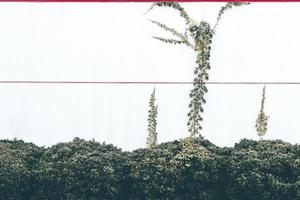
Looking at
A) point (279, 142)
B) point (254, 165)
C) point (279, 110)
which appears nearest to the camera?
point (254, 165)

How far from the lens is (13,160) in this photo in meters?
10.3

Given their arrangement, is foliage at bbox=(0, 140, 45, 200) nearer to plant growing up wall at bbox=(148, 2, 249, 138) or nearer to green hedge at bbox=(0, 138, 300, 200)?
green hedge at bbox=(0, 138, 300, 200)

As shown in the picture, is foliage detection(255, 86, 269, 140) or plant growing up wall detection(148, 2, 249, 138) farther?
foliage detection(255, 86, 269, 140)

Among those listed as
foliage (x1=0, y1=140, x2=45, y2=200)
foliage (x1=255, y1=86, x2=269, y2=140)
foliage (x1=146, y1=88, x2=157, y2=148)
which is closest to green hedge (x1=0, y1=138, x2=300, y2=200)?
foliage (x1=0, y1=140, x2=45, y2=200)

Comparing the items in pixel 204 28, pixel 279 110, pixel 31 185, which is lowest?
pixel 31 185

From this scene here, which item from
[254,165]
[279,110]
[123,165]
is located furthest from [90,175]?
[279,110]

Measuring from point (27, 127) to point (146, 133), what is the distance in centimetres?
179

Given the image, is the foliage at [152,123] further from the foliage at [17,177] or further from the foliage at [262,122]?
the foliage at [17,177]

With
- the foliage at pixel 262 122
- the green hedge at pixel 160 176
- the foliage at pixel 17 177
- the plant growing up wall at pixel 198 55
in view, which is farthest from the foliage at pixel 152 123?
the foliage at pixel 17 177

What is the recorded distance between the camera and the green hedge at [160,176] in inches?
390

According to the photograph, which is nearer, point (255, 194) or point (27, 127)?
point (255, 194)

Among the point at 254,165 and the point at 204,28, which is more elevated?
the point at 204,28

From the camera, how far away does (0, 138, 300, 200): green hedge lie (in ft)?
32.5

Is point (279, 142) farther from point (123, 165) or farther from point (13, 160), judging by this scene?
point (13, 160)
